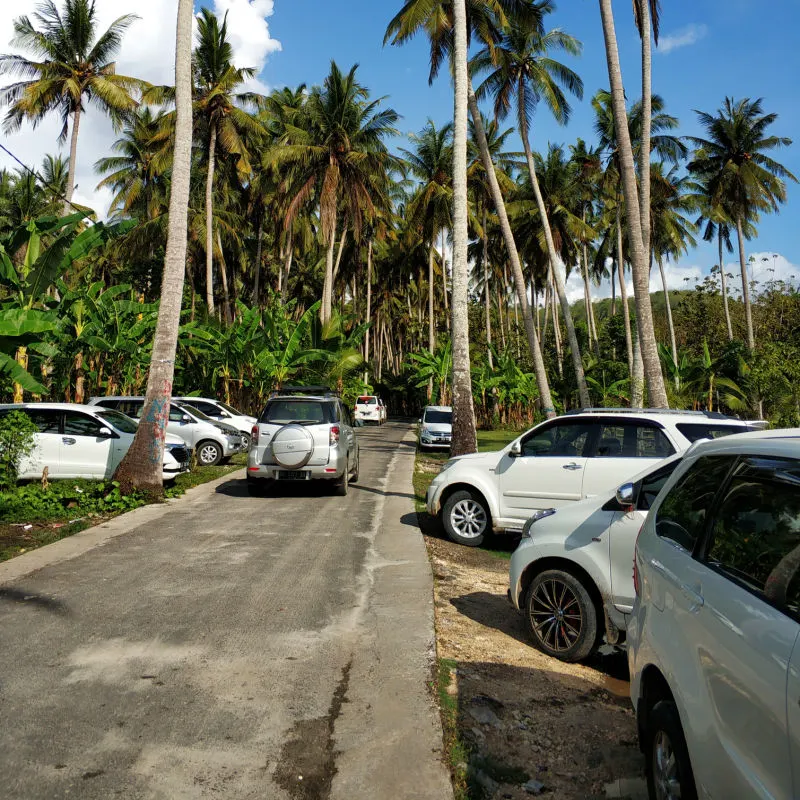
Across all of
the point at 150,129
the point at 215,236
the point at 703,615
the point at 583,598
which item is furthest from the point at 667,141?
the point at 703,615

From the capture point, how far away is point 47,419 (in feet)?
41.6

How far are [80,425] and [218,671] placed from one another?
9527 millimetres

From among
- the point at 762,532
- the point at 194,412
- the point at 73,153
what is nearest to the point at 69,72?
the point at 73,153

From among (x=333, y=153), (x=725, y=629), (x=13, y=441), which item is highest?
(x=333, y=153)

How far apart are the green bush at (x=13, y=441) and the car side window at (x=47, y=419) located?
2.16 metres

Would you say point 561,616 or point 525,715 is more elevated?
point 561,616

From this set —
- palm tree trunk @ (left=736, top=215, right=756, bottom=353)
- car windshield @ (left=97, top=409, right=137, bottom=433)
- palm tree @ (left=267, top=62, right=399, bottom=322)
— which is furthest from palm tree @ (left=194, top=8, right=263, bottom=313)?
palm tree trunk @ (left=736, top=215, right=756, bottom=353)

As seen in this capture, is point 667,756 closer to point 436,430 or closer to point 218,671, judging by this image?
point 218,671

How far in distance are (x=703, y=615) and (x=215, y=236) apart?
37920 millimetres

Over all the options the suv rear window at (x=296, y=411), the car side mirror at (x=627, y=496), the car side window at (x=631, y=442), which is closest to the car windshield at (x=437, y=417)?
the suv rear window at (x=296, y=411)

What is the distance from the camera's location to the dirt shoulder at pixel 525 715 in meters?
3.57

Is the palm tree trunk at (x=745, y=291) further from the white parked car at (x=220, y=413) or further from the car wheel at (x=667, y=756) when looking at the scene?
the car wheel at (x=667, y=756)

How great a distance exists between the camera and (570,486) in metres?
8.14

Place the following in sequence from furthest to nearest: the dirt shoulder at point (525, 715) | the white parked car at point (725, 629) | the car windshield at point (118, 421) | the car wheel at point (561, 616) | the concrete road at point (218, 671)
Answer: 1. the car windshield at point (118, 421)
2. the car wheel at point (561, 616)
3. the dirt shoulder at point (525, 715)
4. the concrete road at point (218, 671)
5. the white parked car at point (725, 629)
